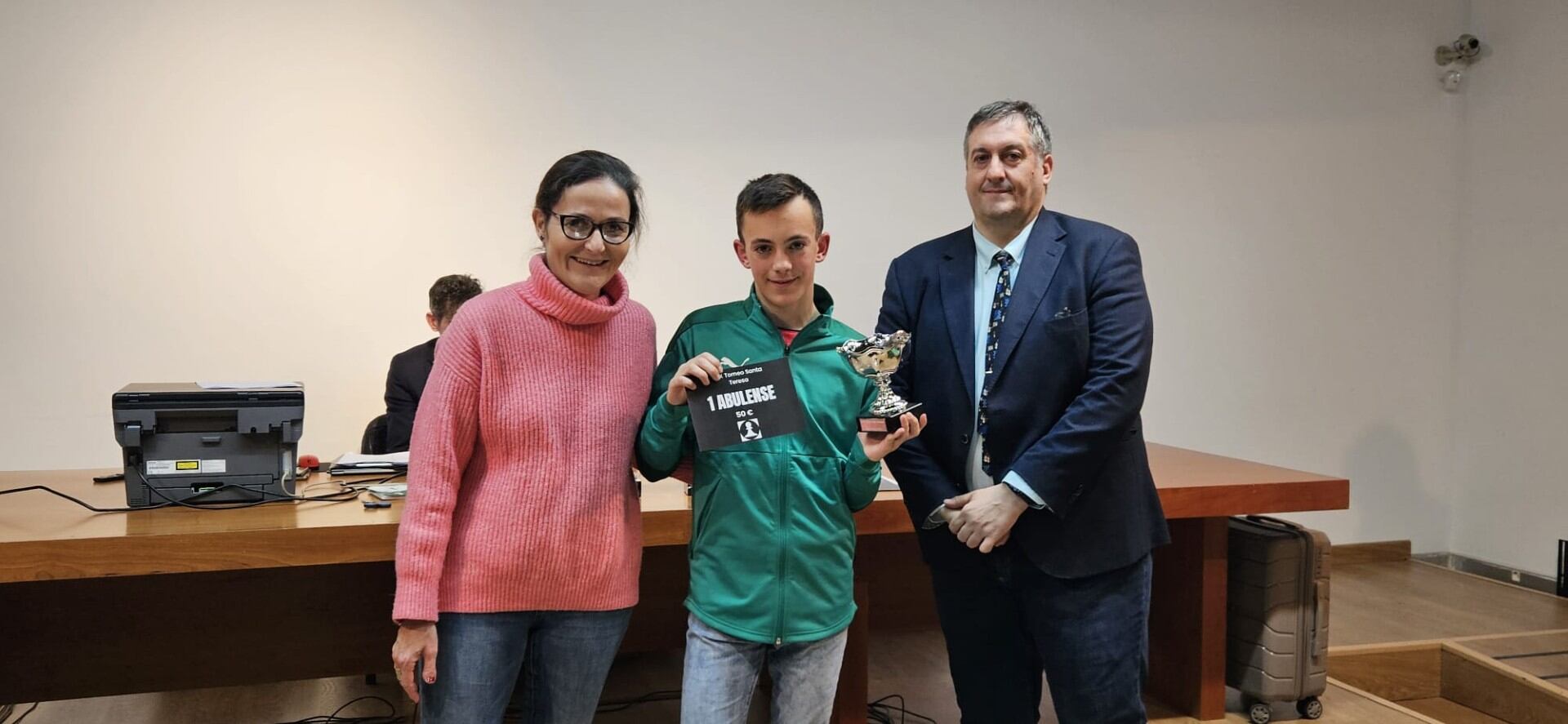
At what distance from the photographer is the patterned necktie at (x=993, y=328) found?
1747 millimetres

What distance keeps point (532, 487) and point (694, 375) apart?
28cm

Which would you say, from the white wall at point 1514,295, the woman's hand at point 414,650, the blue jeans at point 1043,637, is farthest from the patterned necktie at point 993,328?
the white wall at point 1514,295

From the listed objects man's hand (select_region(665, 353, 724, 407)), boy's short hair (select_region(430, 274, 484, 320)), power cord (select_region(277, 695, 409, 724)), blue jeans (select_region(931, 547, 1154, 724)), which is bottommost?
power cord (select_region(277, 695, 409, 724))

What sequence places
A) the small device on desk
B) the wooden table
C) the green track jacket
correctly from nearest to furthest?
1. the green track jacket
2. the small device on desk
3. the wooden table

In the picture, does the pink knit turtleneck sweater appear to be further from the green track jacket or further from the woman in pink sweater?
the green track jacket

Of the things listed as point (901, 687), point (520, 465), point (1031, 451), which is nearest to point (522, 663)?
point (520, 465)

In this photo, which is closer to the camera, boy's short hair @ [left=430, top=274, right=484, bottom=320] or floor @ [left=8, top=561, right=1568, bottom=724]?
floor @ [left=8, top=561, right=1568, bottom=724]

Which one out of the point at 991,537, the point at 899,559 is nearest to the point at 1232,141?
the point at 899,559

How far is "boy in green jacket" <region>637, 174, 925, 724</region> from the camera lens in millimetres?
1478

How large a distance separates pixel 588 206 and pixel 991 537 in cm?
83

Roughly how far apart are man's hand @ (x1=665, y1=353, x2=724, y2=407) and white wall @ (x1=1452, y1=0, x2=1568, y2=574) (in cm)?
425

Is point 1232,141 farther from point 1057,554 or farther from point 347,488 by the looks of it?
point 347,488

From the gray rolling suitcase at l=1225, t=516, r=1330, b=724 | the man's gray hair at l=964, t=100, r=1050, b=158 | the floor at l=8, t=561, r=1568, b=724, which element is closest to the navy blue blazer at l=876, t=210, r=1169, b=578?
the man's gray hair at l=964, t=100, r=1050, b=158

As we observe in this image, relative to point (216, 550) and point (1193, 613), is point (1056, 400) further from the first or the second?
point (216, 550)
